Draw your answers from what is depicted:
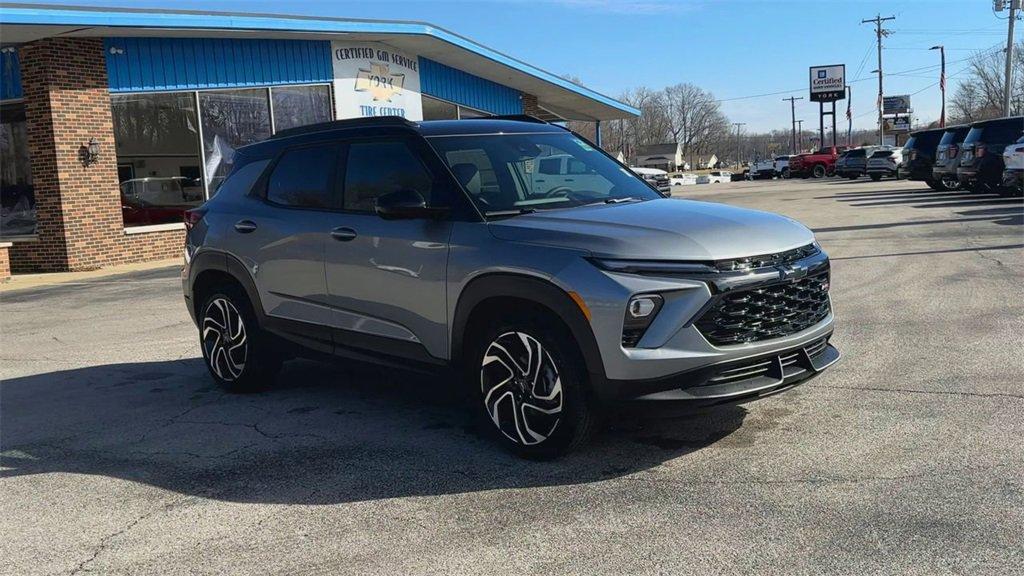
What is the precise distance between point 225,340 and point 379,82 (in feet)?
54.0

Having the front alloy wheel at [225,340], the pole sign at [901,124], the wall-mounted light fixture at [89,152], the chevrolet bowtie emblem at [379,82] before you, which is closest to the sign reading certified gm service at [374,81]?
the chevrolet bowtie emblem at [379,82]

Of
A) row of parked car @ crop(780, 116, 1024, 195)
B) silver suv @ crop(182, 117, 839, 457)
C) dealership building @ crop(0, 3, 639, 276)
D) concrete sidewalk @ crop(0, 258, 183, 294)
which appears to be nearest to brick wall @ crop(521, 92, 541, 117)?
Answer: dealership building @ crop(0, 3, 639, 276)

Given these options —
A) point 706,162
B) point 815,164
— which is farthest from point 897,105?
point 815,164

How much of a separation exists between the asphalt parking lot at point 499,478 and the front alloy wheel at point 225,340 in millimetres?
211

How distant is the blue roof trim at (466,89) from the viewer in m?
23.9

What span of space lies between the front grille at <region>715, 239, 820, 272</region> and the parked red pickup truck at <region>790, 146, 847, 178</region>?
46006 mm

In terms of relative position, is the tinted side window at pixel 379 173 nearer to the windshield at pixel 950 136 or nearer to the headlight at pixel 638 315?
the headlight at pixel 638 315

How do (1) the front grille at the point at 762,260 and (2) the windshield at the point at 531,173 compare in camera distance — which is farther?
(2) the windshield at the point at 531,173

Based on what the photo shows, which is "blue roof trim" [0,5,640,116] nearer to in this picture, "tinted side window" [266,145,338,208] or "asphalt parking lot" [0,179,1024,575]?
"asphalt parking lot" [0,179,1024,575]

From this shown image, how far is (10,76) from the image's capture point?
15742 mm

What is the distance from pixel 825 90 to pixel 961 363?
77.6 meters

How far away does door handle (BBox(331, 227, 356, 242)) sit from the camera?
5.30 meters

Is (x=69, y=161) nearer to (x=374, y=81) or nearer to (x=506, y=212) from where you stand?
(x=374, y=81)

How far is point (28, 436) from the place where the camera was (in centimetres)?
550
